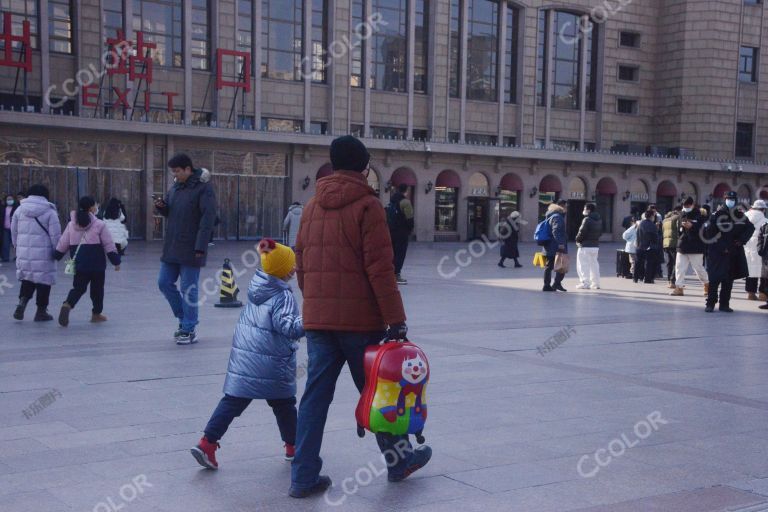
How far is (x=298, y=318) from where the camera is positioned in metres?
5.00

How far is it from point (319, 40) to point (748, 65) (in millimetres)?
27730

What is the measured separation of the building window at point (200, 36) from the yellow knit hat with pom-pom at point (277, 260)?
34269mm

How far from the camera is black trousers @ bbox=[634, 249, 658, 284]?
20078mm

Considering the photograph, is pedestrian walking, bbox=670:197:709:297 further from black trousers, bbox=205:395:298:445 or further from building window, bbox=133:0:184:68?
building window, bbox=133:0:184:68

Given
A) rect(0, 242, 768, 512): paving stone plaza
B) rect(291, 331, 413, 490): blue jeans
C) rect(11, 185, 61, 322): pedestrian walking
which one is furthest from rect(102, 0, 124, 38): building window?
rect(291, 331, 413, 490): blue jeans

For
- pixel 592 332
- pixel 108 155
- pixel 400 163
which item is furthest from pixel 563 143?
pixel 592 332

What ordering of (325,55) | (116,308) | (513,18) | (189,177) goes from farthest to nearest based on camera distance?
(513,18) < (325,55) < (116,308) < (189,177)

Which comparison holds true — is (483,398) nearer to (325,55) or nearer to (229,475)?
(229,475)

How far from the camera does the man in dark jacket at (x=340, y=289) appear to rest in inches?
182

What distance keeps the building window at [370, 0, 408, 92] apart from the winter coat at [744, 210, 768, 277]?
27561mm

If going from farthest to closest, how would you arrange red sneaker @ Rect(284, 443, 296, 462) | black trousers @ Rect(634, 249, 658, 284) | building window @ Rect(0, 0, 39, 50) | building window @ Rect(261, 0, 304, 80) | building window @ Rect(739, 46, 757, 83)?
building window @ Rect(739, 46, 757, 83)
building window @ Rect(261, 0, 304, 80)
building window @ Rect(0, 0, 39, 50)
black trousers @ Rect(634, 249, 658, 284)
red sneaker @ Rect(284, 443, 296, 462)

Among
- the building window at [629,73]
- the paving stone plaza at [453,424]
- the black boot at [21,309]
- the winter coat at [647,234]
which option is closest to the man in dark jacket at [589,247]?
the winter coat at [647,234]

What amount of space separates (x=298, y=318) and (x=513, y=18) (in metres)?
44.3

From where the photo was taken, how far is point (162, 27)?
1444 inches
